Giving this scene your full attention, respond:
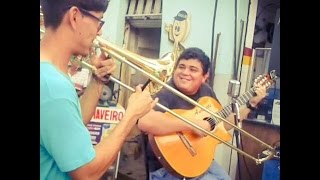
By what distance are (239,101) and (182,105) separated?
9.3 inches

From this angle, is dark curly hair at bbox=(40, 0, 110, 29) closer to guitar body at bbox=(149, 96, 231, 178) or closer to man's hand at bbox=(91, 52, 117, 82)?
man's hand at bbox=(91, 52, 117, 82)

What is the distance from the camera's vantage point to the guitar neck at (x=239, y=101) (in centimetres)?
149

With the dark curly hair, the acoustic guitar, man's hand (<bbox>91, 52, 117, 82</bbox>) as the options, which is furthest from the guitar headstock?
the dark curly hair

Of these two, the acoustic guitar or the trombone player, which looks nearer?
the trombone player

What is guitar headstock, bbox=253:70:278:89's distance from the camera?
1.52 meters

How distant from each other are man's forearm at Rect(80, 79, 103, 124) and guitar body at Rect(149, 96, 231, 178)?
228 millimetres

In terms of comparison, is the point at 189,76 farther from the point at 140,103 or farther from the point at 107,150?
the point at 107,150

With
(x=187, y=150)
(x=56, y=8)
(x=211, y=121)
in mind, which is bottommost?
(x=187, y=150)

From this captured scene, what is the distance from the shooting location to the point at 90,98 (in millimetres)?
1359

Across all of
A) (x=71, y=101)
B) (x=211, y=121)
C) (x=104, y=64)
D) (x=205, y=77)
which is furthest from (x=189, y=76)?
(x=71, y=101)

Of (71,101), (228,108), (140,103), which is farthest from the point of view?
(228,108)

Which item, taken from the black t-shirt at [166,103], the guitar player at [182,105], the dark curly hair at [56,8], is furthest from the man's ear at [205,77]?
the dark curly hair at [56,8]
